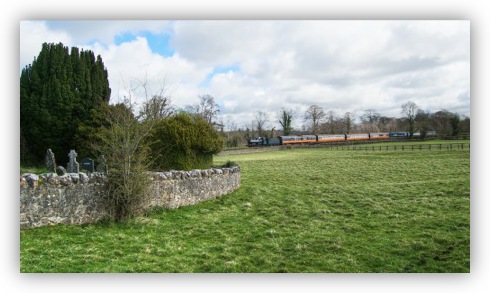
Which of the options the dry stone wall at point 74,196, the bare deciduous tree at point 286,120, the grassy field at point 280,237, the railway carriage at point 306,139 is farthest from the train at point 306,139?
the dry stone wall at point 74,196

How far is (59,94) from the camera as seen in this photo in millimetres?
12172

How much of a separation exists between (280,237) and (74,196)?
12.9 feet

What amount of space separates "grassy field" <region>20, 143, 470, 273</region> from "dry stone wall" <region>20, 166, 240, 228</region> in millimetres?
219

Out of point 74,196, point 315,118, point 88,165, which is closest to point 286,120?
point 315,118

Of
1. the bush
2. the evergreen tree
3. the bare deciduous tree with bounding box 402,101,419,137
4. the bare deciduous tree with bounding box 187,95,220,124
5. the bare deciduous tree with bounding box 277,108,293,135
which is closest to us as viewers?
the bare deciduous tree with bounding box 402,101,419,137

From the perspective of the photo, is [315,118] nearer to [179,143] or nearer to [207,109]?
[207,109]

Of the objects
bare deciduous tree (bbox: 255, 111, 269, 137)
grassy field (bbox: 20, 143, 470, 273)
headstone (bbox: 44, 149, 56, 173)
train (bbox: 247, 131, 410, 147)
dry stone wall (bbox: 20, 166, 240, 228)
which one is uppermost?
bare deciduous tree (bbox: 255, 111, 269, 137)

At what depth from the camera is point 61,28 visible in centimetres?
606

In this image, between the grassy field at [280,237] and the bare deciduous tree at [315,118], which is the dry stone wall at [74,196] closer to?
the grassy field at [280,237]

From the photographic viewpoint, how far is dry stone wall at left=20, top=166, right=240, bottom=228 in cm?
605

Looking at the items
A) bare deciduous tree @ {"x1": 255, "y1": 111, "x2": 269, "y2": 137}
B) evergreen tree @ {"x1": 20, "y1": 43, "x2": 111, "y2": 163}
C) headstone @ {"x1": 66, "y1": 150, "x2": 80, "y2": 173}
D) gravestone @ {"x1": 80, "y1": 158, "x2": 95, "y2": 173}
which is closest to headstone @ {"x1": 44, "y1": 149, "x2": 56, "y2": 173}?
evergreen tree @ {"x1": 20, "y1": 43, "x2": 111, "y2": 163}

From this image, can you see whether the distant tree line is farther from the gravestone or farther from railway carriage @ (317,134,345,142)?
the gravestone
